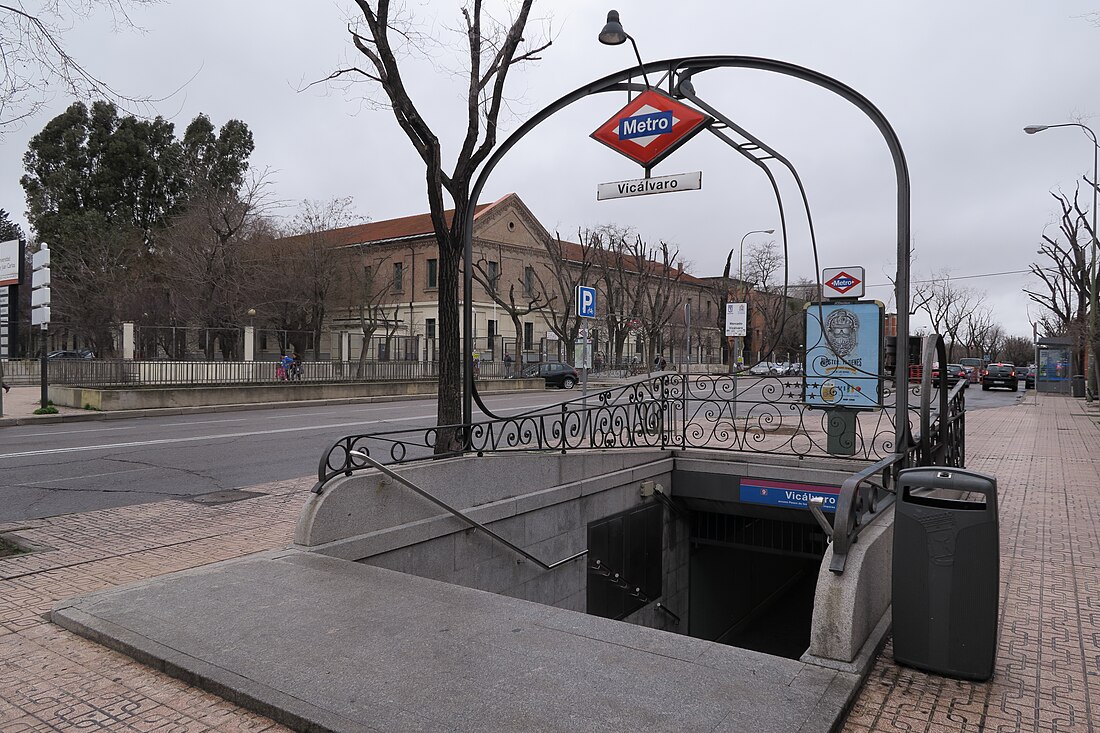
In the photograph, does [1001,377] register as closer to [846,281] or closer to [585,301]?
[846,281]

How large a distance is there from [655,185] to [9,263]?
1758cm

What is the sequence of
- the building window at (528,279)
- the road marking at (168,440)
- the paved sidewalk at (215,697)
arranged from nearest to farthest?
the paved sidewalk at (215,697) < the road marking at (168,440) < the building window at (528,279)

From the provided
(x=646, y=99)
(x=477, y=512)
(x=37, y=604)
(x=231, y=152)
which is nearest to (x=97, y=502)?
(x=37, y=604)

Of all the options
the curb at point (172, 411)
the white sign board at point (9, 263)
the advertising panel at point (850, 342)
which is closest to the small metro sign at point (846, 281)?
the advertising panel at point (850, 342)

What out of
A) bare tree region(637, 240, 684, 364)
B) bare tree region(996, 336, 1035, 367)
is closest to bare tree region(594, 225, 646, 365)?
bare tree region(637, 240, 684, 364)

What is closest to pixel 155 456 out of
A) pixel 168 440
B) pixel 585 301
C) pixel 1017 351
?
pixel 168 440

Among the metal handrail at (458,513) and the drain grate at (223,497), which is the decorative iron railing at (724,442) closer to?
the metal handrail at (458,513)

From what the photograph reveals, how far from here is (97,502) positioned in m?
8.69

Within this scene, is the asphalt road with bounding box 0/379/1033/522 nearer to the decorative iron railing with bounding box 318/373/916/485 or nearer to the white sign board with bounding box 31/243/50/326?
the decorative iron railing with bounding box 318/373/916/485

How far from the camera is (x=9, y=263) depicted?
17906 millimetres

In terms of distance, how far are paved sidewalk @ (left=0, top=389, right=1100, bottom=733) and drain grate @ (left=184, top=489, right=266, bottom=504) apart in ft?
0.60

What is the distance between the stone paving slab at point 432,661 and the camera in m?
3.36

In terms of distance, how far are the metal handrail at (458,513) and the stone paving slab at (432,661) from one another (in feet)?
3.89

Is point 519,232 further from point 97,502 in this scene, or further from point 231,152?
point 97,502
